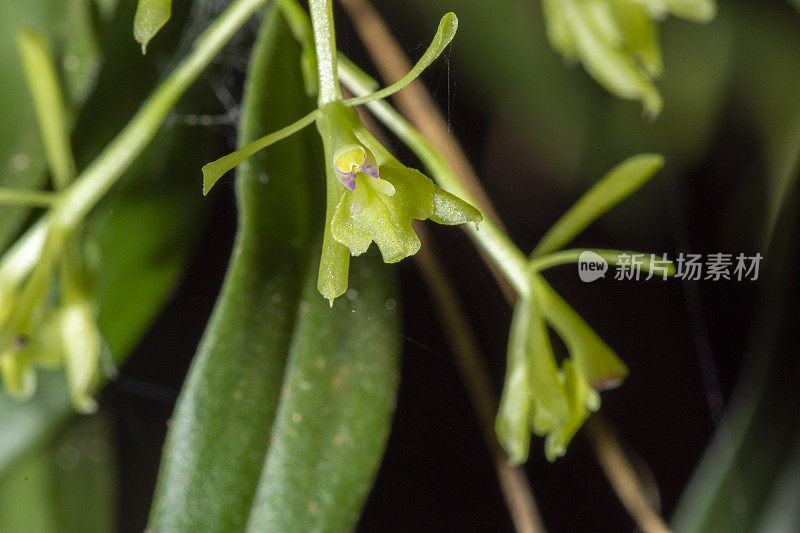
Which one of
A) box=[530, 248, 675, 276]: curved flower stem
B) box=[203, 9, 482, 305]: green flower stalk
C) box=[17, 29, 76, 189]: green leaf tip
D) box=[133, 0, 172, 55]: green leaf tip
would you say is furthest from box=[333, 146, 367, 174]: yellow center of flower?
box=[17, 29, 76, 189]: green leaf tip

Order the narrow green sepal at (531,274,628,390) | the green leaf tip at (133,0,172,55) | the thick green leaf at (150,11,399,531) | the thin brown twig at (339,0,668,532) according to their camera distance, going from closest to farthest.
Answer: the green leaf tip at (133,0,172,55)
the thick green leaf at (150,11,399,531)
the narrow green sepal at (531,274,628,390)
the thin brown twig at (339,0,668,532)

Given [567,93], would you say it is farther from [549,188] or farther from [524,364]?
[524,364]

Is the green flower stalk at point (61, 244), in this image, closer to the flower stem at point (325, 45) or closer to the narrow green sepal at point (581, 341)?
the flower stem at point (325, 45)

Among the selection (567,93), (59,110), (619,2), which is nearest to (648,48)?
(619,2)

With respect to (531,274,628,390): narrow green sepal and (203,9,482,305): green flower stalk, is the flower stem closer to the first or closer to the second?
(203,9,482,305): green flower stalk

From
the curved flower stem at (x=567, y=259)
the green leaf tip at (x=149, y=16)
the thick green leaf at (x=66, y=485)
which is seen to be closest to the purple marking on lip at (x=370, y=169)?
the green leaf tip at (x=149, y=16)

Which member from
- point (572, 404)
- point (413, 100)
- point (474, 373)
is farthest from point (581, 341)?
point (413, 100)
